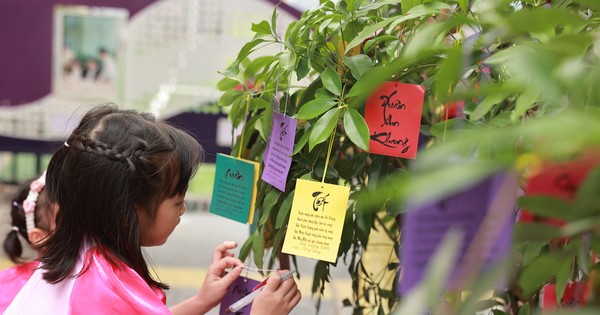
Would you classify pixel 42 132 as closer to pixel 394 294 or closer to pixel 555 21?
pixel 394 294

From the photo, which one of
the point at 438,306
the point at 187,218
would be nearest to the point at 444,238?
the point at 438,306

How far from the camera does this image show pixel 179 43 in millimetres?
3650

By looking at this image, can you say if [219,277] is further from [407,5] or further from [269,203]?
[407,5]

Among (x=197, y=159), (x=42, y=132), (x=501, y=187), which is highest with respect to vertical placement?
(x=501, y=187)

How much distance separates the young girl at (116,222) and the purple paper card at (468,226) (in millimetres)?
705

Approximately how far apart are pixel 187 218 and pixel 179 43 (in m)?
1.61

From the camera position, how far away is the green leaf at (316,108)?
1.03 m

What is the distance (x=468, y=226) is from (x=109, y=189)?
89 centimetres

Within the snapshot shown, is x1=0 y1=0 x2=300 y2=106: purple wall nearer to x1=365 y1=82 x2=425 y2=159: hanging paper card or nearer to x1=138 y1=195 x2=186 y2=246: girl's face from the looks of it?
x1=138 y1=195 x2=186 y2=246: girl's face

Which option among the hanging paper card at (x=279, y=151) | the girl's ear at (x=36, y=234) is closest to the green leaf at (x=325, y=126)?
the hanging paper card at (x=279, y=151)

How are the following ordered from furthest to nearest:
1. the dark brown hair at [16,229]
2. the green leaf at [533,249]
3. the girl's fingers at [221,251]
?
the dark brown hair at [16,229]
the girl's fingers at [221,251]
the green leaf at [533,249]

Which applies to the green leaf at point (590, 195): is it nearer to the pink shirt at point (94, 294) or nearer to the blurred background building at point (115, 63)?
the pink shirt at point (94, 294)

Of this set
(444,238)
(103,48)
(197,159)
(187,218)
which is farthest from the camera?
(187,218)

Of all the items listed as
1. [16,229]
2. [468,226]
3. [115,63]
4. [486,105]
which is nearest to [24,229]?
[16,229]
